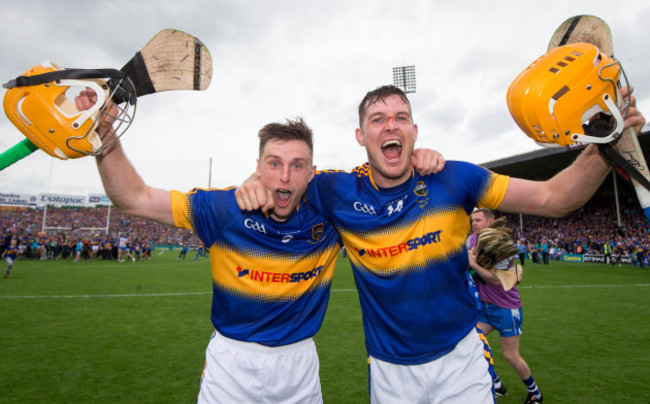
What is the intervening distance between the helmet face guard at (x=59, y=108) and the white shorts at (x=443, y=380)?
2166 millimetres

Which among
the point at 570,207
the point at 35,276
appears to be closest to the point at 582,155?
the point at 570,207

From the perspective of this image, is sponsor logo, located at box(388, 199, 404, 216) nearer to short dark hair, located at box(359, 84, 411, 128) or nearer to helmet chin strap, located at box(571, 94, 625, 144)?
short dark hair, located at box(359, 84, 411, 128)

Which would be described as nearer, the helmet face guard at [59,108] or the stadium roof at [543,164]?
the helmet face guard at [59,108]

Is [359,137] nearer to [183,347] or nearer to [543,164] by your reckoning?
[183,347]

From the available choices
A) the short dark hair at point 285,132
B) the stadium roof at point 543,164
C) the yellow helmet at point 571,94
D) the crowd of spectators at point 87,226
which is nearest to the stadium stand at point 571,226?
the stadium roof at point 543,164

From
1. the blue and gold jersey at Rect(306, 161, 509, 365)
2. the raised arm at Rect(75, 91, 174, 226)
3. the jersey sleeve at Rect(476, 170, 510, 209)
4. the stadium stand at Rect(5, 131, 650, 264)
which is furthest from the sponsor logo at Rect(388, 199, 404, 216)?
the stadium stand at Rect(5, 131, 650, 264)

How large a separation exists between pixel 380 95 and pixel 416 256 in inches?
43.9

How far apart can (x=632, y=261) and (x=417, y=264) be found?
1135 inches

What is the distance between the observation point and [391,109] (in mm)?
2502

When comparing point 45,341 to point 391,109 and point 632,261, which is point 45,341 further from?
point 632,261

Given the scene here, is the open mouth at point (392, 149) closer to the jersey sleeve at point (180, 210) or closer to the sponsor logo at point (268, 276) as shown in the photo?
the sponsor logo at point (268, 276)

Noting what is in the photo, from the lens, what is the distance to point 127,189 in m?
2.32

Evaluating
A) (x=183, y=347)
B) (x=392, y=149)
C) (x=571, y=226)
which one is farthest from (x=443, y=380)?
(x=571, y=226)

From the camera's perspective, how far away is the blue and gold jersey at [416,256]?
2262mm
